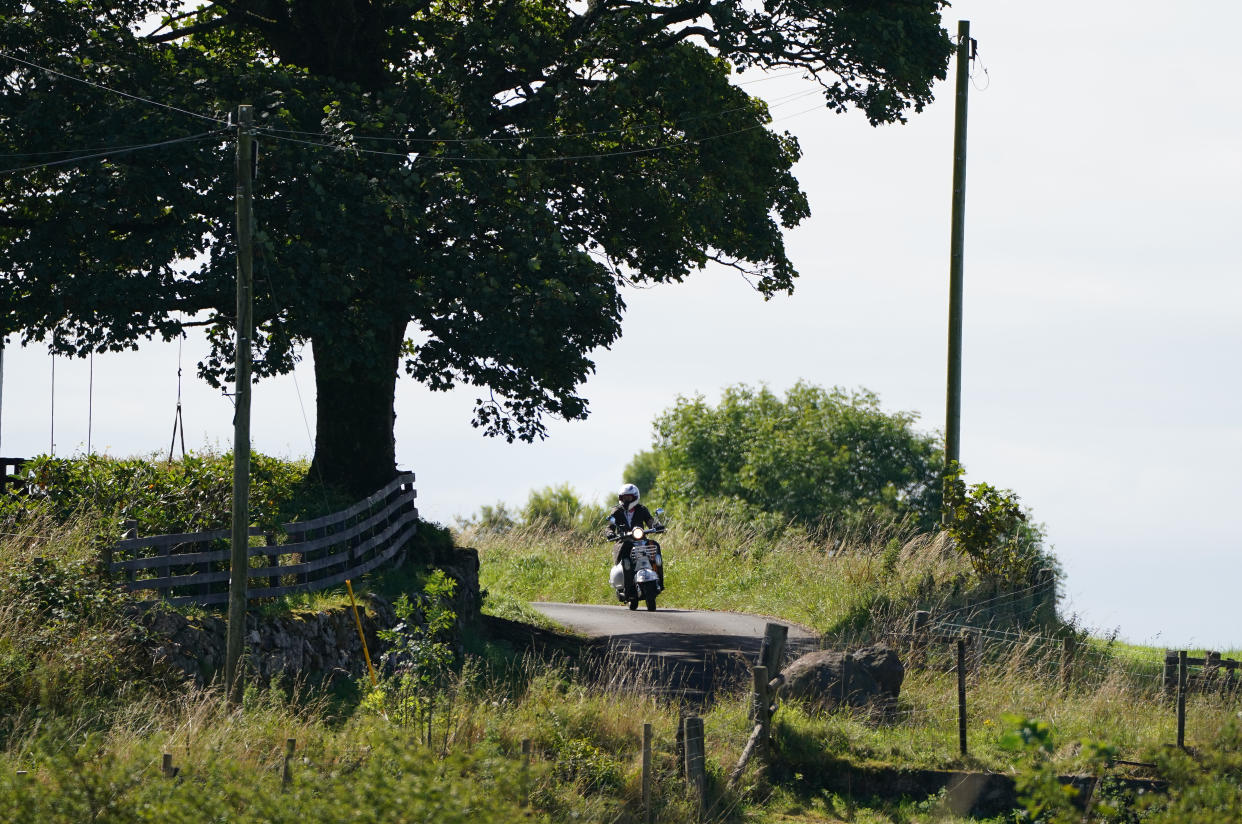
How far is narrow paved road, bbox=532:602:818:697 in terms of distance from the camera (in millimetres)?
18297

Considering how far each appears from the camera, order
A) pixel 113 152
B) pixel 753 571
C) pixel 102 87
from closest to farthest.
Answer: pixel 113 152
pixel 102 87
pixel 753 571

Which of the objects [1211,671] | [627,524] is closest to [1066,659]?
[1211,671]

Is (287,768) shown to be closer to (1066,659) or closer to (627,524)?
(1066,659)

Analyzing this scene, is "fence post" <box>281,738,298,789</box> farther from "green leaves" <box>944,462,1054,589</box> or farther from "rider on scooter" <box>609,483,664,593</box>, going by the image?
"green leaves" <box>944,462,1054,589</box>

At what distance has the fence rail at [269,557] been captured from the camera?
16.0m

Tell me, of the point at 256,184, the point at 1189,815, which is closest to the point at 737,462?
the point at 256,184

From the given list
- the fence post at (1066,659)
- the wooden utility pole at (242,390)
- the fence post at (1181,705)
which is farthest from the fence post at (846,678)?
the wooden utility pole at (242,390)

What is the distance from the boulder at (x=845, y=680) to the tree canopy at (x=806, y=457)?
95.6 ft

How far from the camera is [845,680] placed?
17.3 meters

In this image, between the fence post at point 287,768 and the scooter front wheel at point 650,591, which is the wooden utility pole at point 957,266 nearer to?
the scooter front wheel at point 650,591

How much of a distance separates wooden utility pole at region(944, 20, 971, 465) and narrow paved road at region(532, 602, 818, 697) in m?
4.75

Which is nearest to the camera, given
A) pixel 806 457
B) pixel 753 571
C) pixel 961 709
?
pixel 961 709

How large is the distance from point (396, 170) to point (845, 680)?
1008 cm

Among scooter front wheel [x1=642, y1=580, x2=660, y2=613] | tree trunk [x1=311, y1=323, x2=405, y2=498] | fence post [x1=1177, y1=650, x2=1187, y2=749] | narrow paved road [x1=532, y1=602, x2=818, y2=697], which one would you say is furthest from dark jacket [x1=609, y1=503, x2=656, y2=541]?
fence post [x1=1177, y1=650, x2=1187, y2=749]
